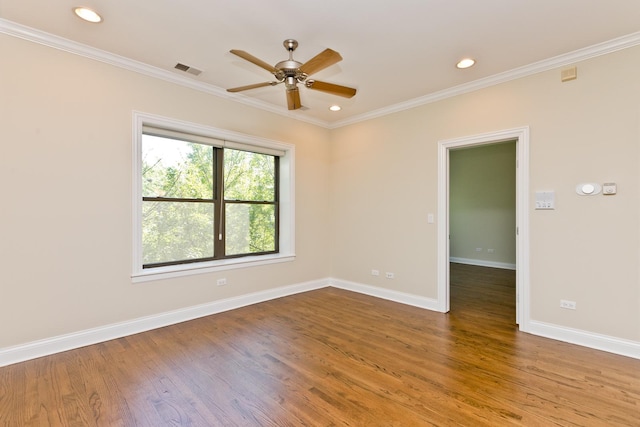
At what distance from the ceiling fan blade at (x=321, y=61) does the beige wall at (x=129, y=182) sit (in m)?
1.86

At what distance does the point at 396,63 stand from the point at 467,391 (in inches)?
121

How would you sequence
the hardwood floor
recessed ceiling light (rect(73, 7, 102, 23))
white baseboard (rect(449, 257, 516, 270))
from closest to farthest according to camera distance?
the hardwood floor, recessed ceiling light (rect(73, 7, 102, 23)), white baseboard (rect(449, 257, 516, 270))

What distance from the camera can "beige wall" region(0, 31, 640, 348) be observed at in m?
2.65

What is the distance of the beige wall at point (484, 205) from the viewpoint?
22.7 feet

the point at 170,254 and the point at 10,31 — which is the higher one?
the point at 10,31

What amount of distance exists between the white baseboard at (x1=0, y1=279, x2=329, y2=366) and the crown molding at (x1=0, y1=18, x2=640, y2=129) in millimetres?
2691

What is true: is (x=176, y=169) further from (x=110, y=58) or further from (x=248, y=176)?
(x=110, y=58)

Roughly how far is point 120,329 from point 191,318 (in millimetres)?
738

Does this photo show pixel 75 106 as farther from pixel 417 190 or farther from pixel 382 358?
pixel 417 190

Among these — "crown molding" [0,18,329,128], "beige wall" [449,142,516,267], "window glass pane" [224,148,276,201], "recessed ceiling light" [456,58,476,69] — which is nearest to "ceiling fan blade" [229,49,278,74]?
"crown molding" [0,18,329,128]

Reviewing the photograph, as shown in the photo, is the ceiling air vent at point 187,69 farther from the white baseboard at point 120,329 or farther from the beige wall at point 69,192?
the white baseboard at point 120,329

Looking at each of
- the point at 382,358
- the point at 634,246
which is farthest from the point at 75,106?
the point at 634,246

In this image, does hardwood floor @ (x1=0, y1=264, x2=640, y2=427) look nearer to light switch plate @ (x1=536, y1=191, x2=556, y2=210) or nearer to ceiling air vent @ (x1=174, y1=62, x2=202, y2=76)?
light switch plate @ (x1=536, y1=191, x2=556, y2=210)

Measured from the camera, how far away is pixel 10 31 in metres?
2.56
